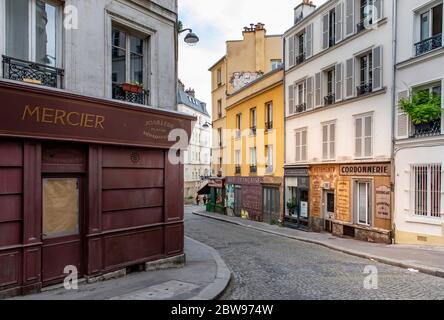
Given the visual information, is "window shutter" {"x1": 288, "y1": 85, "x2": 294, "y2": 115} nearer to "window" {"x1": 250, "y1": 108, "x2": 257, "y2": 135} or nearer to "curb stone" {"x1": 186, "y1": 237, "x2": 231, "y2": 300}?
"window" {"x1": 250, "y1": 108, "x2": 257, "y2": 135}

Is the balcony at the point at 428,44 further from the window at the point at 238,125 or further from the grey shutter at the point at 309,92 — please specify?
the window at the point at 238,125

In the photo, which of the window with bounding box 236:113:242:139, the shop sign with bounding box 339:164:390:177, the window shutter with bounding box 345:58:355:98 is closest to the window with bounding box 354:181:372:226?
the shop sign with bounding box 339:164:390:177

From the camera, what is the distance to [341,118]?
653 inches

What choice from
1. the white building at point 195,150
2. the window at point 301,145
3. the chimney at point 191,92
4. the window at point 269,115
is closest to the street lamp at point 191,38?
the window at point 301,145

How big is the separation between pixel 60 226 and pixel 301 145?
46.0 feet

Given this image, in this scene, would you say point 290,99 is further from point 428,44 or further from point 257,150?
point 428,44

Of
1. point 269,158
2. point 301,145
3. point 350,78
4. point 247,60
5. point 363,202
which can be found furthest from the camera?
point 247,60

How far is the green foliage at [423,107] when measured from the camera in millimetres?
12156

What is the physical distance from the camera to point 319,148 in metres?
18.0

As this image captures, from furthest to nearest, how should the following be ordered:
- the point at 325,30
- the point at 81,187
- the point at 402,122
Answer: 1. the point at 325,30
2. the point at 402,122
3. the point at 81,187

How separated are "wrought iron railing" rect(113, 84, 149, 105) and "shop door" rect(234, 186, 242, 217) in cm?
1800

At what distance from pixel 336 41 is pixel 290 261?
10.1m

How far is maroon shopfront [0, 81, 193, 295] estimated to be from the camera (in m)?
6.37

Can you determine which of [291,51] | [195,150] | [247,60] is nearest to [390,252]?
[291,51]
